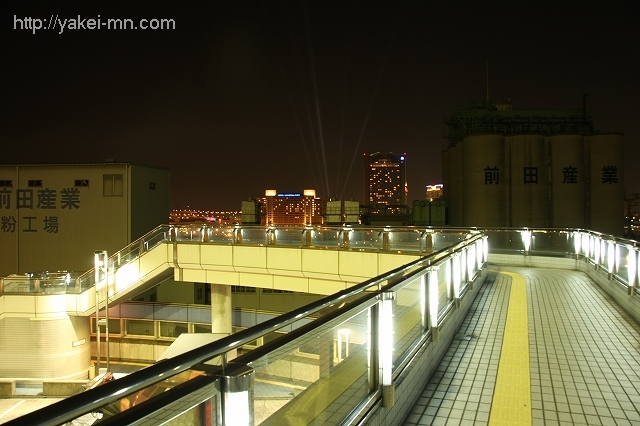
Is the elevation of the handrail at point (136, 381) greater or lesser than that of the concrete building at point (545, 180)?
lesser

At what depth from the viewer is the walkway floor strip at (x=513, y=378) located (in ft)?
14.6

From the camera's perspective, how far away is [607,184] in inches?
1619

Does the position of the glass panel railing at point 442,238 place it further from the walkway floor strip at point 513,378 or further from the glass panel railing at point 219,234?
the glass panel railing at point 219,234

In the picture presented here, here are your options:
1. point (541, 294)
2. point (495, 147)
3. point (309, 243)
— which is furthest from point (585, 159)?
point (541, 294)

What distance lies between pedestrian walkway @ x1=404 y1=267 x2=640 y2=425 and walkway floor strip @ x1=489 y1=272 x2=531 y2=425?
0.06 feet

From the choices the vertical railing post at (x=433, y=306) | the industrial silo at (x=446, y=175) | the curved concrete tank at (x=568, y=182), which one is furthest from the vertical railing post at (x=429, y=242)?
the industrial silo at (x=446, y=175)

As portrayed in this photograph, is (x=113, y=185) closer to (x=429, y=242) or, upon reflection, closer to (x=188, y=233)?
(x=188, y=233)

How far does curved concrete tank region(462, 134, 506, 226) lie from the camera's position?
41.6m

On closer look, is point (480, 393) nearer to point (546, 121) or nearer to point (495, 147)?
point (495, 147)

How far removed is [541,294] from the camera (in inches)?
433

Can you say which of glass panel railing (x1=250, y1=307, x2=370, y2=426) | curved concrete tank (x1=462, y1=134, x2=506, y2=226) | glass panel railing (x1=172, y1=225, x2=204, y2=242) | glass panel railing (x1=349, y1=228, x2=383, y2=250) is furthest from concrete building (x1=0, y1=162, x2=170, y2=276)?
glass panel railing (x1=250, y1=307, x2=370, y2=426)

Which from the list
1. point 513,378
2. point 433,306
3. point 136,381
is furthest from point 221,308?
point 136,381

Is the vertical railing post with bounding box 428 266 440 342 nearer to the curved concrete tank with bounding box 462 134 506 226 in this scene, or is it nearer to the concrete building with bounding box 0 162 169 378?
the concrete building with bounding box 0 162 169 378

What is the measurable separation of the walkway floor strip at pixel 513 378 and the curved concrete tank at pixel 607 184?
3841 cm
